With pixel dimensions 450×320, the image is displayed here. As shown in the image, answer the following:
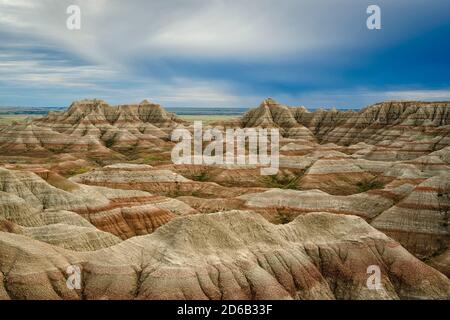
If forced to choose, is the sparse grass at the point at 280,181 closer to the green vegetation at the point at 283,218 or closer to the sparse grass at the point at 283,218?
the green vegetation at the point at 283,218

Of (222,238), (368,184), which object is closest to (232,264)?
(222,238)

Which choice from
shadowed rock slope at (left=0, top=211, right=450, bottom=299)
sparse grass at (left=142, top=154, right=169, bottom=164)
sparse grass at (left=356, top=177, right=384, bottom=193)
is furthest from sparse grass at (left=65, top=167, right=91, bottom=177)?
shadowed rock slope at (left=0, top=211, right=450, bottom=299)

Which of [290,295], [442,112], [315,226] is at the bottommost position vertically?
[290,295]

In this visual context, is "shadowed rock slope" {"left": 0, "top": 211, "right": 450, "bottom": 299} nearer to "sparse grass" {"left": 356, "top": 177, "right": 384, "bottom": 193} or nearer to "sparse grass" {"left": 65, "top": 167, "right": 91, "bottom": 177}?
"sparse grass" {"left": 356, "top": 177, "right": 384, "bottom": 193}
